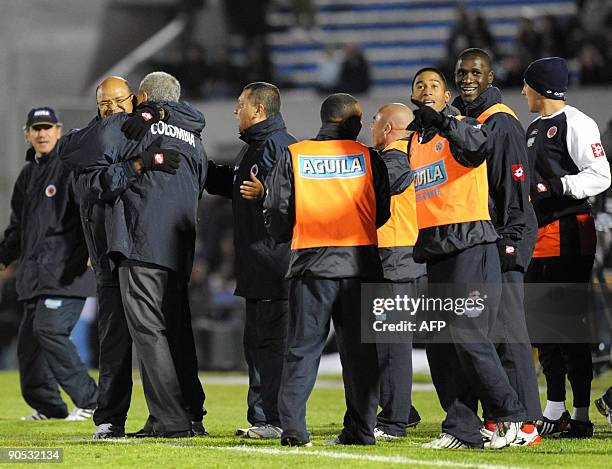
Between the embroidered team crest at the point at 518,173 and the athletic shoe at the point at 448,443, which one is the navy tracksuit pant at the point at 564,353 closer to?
the embroidered team crest at the point at 518,173

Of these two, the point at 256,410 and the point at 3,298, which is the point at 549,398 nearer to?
the point at 256,410

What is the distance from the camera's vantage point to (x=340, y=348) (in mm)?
6578

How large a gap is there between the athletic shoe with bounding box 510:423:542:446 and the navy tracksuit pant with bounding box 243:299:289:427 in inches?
56.4

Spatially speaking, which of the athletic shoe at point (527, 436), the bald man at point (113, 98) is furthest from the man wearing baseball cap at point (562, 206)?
the bald man at point (113, 98)

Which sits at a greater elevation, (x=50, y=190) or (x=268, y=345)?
(x=50, y=190)

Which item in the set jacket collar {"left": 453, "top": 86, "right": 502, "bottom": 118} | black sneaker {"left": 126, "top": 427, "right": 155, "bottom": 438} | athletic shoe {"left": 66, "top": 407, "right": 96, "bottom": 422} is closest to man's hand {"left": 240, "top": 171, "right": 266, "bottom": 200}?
jacket collar {"left": 453, "top": 86, "right": 502, "bottom": 118}

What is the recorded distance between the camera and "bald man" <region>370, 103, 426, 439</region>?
7.33 m

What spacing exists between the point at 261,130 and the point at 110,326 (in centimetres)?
144

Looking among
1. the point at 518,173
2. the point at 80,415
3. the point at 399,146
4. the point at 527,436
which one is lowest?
the point at 80,415

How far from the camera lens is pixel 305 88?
21.5 meters

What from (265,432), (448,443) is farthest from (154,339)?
(448,443)

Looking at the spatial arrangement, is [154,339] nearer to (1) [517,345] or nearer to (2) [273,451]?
(2) [273,451]

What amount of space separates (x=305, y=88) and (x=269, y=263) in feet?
47.4

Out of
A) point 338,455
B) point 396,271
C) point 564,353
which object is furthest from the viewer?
point 564,353
